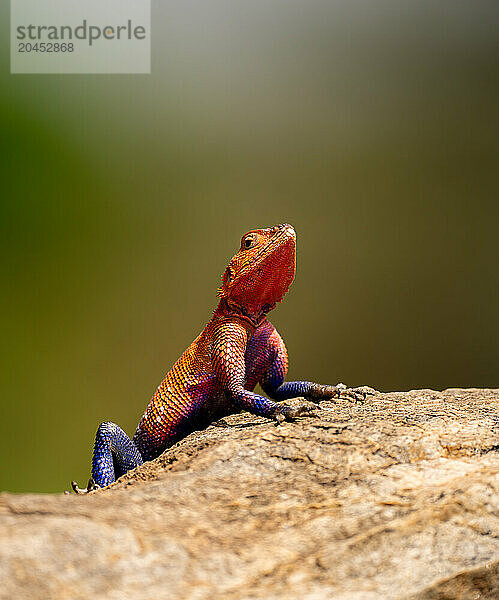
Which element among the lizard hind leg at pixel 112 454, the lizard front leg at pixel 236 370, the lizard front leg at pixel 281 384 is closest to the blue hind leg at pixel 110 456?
the lizard hind leg at pixel 112 454

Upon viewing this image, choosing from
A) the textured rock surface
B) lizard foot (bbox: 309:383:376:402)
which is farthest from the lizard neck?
the textured rock surface

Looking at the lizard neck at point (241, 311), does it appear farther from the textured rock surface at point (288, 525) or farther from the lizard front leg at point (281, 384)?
the textured rock surface at point (288, 525)

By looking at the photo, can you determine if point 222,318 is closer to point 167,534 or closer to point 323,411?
point 323,411

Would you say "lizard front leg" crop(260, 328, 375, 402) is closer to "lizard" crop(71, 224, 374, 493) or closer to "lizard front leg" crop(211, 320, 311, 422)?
"lizard" crop(71, 224, 374, 493)

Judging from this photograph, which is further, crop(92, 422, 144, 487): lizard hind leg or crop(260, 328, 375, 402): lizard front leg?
crop(260, 328, 375, 402): lizard front leg

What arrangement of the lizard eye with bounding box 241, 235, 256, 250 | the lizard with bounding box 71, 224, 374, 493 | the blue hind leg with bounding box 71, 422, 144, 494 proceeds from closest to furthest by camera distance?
the blue hind leg with bounding box 71, 422, 144, 494 < the lizard with bounding box 71, 224, 374, 493 < the lizard eye with bounding box 241, 235, 256, 250

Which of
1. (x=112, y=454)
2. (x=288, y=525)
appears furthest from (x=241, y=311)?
(x=288, y=525)
